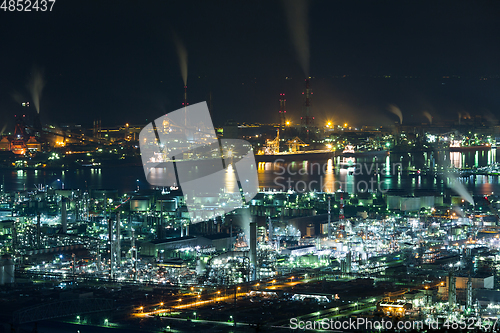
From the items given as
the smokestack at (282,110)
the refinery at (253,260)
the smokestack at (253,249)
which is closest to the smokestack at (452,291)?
the refinery at (253,260)

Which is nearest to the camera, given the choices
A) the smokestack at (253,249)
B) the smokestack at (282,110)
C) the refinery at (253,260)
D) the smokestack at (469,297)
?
the refinery at (253,260)

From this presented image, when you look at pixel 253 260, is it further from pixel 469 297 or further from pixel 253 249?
pixel 469 297

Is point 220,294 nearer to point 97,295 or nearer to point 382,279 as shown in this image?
point 97,295

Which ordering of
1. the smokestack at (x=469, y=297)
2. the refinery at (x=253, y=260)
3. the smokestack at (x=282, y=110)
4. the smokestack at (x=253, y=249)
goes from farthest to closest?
the smokestack at (x=282, y=110) < the smokestack at (x=253, y=249) < the smokestack at (x=469, y=297) < the refinery at (x=253, y=260)

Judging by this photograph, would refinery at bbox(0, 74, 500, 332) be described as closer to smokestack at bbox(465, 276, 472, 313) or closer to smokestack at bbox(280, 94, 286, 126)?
smokestack at bbox(465, 276, 472, 313)

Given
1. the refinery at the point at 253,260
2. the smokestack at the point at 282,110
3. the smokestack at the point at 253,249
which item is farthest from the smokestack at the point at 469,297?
the smokestack at the point at 282,110

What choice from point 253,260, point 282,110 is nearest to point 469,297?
point 253,260

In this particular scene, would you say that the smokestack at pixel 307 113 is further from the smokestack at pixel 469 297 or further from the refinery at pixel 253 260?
the smokestack at pixel 469 297

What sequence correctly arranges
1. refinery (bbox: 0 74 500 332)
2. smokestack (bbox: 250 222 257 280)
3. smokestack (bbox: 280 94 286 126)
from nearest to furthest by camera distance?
refinery (bbox: 0 74 500 332), smokestack (bbox: 250 222 257 280), smokestack (bbox: 280 94 286 126)

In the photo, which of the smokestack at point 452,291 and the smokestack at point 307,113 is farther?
the smokestack at point 307,113

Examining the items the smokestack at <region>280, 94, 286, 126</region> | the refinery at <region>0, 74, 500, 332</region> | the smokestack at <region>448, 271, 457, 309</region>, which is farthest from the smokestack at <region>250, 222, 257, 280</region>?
the smokestack at <region>280, 94, 286, 126</region>

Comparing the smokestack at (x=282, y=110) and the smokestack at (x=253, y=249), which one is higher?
the smokestack at (x=282, y=110)

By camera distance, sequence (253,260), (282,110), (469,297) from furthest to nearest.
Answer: (282,110)
(253,260)
(469,297)
